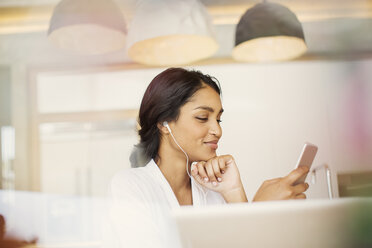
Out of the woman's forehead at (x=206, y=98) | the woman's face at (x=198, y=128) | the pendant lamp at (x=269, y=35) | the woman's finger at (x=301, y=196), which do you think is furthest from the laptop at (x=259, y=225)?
the pendant lamp at (x=269, y=35)

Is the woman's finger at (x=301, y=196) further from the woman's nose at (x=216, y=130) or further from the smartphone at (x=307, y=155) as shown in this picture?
the woman's nose at (x=216, y=130)

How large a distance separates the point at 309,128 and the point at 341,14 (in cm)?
34

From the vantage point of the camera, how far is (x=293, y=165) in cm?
82

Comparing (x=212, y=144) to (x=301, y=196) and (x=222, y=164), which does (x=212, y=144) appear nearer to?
(x=222, y=164)

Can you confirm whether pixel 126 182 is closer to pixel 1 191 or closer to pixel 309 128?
pixel 1 191

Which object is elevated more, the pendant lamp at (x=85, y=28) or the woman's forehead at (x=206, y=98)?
the pendant lamp at (x=85, y=28)

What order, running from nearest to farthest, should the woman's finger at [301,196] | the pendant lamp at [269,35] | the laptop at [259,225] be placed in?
the laptop at [259,225] → the woman's finger at [301,196] → the pendant lamp at [269,35]

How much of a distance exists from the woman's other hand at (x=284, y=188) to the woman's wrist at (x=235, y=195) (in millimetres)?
28

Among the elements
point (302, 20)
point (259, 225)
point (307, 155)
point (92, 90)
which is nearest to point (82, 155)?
point (92, 90)

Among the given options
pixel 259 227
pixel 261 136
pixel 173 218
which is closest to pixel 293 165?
pixel 261 136

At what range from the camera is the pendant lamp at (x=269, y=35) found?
875mm

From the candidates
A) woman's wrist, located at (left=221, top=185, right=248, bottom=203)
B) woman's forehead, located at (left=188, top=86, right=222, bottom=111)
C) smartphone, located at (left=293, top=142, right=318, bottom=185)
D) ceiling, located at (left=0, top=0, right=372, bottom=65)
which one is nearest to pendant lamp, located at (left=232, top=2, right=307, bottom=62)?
ceiling, located at (left=0, top=0, right=372, bottom=65)

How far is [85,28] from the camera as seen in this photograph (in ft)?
2.85

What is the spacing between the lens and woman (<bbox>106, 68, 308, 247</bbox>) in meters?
0.79
